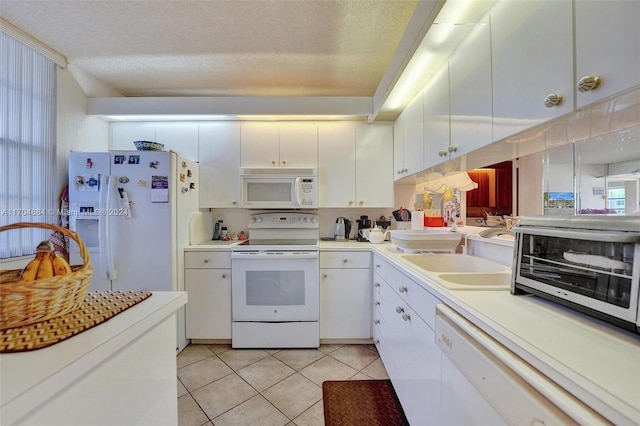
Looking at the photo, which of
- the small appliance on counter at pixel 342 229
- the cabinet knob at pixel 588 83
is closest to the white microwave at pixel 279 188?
the small appliance on counter at pixel 342 229

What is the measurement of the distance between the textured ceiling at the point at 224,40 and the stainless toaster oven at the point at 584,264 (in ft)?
5.06

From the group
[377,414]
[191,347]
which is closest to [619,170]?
[377,414]

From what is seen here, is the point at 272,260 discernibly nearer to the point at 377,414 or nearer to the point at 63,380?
the point at 377,414

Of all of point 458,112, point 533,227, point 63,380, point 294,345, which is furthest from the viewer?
point 294,345

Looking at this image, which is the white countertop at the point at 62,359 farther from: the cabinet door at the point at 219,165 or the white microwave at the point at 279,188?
the cabinet door at the point at 219,165

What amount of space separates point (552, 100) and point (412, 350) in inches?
46.8

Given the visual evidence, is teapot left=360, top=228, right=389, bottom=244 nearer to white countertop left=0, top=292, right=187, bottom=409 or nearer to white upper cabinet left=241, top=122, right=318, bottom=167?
white upper cabinet left=241, top=122, right=318, bottom=167

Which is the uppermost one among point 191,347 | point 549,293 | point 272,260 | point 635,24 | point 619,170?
point 635,24

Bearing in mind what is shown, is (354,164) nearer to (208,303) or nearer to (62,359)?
(208,303)

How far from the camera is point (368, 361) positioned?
6.60 ft

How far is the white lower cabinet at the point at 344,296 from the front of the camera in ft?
7.32

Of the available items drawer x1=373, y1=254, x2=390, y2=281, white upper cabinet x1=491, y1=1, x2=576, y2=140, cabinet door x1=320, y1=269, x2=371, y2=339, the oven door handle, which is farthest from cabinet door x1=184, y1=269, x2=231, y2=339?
white upper cabinet x1=491, y1=1, x2=576, y2=140

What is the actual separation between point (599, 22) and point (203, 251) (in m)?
2.57

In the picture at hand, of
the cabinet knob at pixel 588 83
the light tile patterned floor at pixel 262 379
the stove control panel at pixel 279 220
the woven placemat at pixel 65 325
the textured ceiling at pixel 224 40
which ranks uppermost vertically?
the textured ceiling at pixel 224 40
